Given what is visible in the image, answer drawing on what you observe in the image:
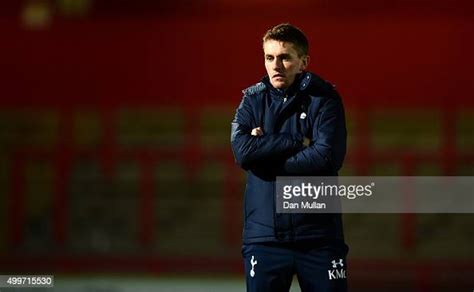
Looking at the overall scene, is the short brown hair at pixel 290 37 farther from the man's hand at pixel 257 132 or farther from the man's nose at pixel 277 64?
the man's hand at pixel 257 132

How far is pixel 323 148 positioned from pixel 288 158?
0.38ft

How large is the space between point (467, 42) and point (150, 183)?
9.69 feet

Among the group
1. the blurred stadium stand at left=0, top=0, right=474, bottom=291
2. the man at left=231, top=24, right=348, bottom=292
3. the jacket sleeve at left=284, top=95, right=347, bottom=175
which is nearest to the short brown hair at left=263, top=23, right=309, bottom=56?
the man at left=231, top=24, right=348, bottom=292

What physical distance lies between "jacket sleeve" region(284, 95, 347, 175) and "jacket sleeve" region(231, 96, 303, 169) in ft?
0.12

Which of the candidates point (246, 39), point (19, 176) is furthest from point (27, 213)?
point (246, 39)

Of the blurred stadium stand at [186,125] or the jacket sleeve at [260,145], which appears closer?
Answer: the jacket sleeve at [260,145]

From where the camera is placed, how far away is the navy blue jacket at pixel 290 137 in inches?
111

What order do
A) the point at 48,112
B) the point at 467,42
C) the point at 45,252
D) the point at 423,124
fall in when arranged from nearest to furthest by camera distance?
the point at 45,252 → the point at 467,42 → the point at 48,112 → the point at 423,124

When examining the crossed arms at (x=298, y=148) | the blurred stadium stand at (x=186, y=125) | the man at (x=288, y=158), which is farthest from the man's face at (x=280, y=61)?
the blurred stadium stand at (x=186, y=125)

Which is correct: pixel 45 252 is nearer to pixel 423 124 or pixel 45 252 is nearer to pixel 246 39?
pixel 246 39

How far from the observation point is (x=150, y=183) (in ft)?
20.9

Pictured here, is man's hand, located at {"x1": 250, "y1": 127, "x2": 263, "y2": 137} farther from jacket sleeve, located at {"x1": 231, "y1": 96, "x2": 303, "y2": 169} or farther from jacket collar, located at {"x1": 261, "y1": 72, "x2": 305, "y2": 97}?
jacket collar, located at {"x1": 261, "y1": 72, "x2": 305, "y2": 97}

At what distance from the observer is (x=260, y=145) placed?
9.40 feet

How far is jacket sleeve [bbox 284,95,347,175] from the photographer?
2.87 m
